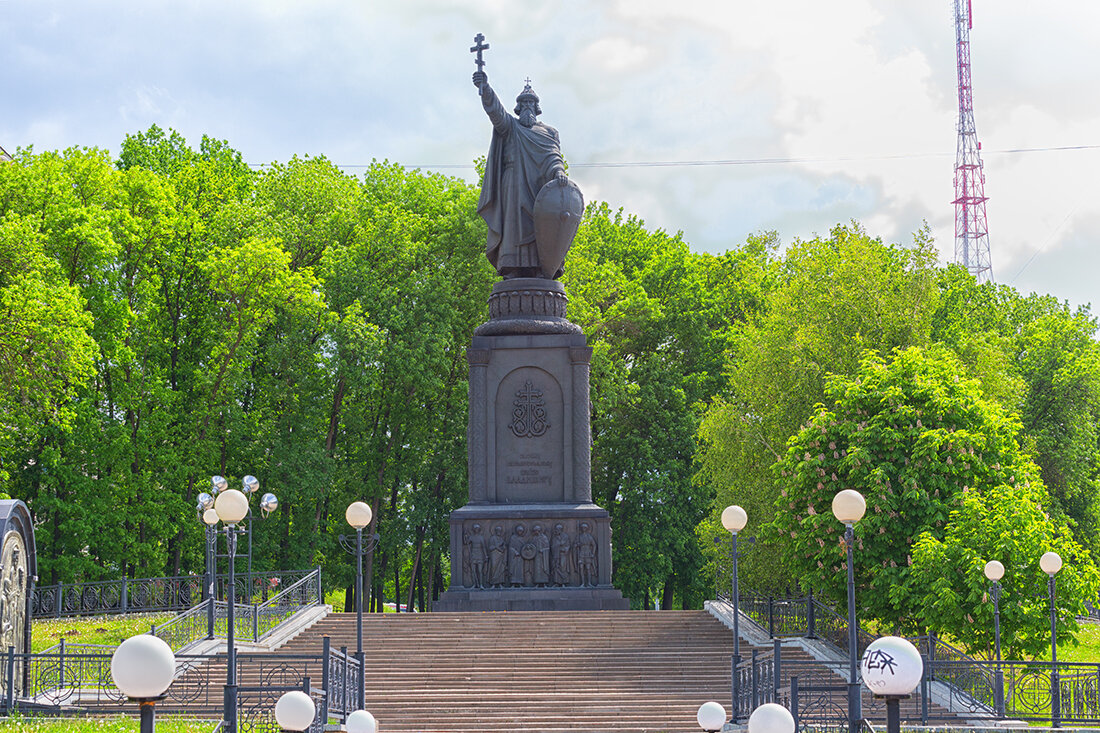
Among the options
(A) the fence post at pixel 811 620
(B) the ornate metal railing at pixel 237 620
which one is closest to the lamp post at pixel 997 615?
(A) the fence post at pixel 811 620

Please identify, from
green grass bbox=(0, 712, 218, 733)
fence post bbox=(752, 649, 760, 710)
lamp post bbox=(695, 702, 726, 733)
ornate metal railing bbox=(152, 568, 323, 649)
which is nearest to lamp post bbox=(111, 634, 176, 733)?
lamp post bbox=(695, 702, 726, 733)

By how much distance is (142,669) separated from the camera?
7461 millimetres

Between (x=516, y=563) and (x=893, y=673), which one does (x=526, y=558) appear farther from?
(x=893, y=673)

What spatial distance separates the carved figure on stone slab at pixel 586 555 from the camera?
82.7ft

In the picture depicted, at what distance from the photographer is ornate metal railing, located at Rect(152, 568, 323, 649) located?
2266 cm

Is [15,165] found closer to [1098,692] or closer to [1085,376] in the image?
[1098,692]

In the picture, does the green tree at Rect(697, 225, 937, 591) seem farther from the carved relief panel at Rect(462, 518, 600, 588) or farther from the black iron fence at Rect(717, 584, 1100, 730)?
the black iron fence at Rect(717, 584, 1100, 730)

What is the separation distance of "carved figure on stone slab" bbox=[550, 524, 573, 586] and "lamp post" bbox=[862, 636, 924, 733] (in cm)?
1652

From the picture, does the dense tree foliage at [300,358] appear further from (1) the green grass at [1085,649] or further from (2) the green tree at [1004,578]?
(2) the green tree at [1004,578]

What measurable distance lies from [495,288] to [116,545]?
41.8ft

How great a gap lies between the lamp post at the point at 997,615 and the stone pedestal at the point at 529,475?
763 cm

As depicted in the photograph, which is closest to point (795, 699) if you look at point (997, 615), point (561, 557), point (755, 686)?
point (755, 686)

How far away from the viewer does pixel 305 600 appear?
27.0 meters

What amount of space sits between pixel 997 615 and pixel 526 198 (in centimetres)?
1354
